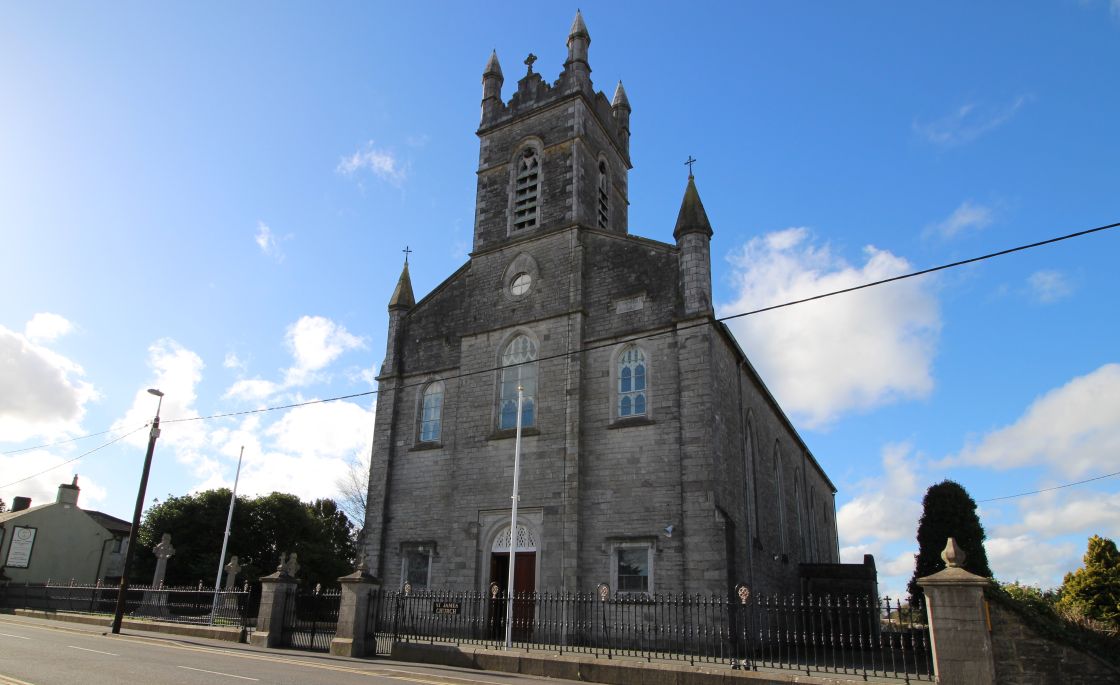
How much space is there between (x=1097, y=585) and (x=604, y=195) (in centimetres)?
1985

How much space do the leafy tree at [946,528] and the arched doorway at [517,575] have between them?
47.6 ft

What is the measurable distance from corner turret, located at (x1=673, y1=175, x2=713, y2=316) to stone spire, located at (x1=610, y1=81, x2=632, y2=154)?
8533 mm

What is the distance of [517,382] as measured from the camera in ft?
75.4

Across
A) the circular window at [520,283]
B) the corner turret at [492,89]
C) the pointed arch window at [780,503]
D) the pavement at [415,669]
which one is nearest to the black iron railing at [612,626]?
the pavement at [415,669]

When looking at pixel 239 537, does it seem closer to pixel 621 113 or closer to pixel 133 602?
pixel 133 602

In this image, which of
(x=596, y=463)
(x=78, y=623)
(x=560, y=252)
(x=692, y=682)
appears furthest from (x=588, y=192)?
(x=78, y=623)

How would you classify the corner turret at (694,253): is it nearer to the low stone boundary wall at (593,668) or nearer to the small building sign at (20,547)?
the low stone boundary wall at (593,668)

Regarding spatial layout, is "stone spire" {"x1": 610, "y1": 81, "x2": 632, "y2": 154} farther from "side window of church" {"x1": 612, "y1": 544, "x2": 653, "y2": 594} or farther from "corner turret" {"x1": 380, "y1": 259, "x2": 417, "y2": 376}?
"side window of church" {"x1": 612, "y1": 544, "x2": 653, "y2": 594}

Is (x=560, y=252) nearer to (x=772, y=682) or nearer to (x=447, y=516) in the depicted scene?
(x=447, y=516)

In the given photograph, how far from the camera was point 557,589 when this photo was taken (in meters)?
19.8

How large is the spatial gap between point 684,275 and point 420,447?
10.6 m

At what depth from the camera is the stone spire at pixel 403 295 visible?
2652cm

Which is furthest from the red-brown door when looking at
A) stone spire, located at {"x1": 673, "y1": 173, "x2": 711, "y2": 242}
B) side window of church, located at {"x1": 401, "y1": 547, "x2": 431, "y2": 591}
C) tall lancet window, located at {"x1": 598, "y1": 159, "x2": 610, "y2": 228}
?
tall lancet window, located at {"x1": 598, "y1": 159, "x2": 610, "y2": 228}

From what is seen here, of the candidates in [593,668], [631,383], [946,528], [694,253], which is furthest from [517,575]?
[946,528]
